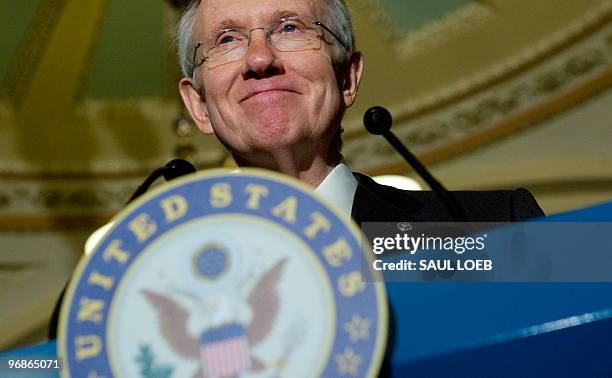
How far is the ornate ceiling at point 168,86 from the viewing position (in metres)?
4.47

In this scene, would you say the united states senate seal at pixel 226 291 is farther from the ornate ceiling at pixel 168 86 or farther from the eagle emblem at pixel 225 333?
the ornate ceiling at pixel 168 86

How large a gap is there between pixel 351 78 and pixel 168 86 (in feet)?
11.7

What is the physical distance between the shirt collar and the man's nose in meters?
0.11

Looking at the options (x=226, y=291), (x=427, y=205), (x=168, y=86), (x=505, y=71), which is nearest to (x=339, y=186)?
(x=427, y=205)

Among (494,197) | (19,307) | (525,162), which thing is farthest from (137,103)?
(494,197)

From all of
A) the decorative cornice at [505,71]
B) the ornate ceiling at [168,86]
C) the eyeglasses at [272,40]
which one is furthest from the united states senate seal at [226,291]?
the decorative cornice at [505,71]

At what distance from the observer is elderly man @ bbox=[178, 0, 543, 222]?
0.95 m

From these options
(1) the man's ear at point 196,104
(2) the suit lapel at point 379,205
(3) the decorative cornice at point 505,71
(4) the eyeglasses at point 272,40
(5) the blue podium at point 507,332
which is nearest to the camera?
(5) the blue podium at point 507,332

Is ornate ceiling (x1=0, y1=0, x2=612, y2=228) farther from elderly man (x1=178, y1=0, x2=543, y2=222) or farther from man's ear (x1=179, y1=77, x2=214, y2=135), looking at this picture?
elderly man (x1=178, y1=0, x2=543, y2=222)

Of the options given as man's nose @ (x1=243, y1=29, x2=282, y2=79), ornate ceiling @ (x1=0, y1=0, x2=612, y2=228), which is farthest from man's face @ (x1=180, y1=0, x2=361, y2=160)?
ornate ceiling @ (x1=0, y1=0, x2=612, y2=228)

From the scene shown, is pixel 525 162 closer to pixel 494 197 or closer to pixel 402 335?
pixel 494 197

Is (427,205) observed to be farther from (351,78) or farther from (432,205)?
(351,78)

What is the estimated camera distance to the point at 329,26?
1080 millimetres

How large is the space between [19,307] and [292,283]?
4253mm
